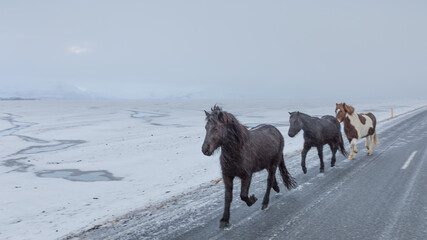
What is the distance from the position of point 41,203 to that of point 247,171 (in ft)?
19.0

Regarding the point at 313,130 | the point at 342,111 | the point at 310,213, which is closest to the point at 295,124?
the point at 313,130

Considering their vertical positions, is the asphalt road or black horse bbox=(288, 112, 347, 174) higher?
black horse bbox=(288, 112, 347, 174)

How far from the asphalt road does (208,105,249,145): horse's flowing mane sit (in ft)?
4.79

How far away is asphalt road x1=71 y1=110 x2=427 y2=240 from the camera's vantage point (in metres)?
4.79

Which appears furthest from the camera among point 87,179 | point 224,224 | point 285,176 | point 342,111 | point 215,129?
point 342,111

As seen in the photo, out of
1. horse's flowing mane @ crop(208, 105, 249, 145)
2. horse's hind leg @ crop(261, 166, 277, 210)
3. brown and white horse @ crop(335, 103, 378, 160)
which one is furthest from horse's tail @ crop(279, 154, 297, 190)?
brown and white horse @ crop(335, 103, 378, 160)

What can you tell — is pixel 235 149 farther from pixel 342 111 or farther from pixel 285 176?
pixel 342 111

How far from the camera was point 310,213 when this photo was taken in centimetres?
559

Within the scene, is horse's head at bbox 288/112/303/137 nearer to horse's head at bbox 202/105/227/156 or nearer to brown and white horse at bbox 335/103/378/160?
brown and white horse at bbox 335/103/378/160

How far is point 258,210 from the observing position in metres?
5.83

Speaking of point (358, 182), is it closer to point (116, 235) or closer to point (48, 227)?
point (116, 235)

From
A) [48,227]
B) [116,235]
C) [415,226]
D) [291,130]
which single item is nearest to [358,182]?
[291,130]

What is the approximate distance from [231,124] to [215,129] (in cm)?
37

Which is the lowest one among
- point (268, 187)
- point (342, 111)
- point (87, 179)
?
point (87, 179)
